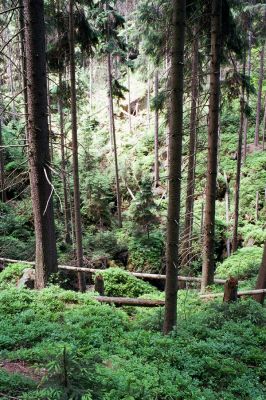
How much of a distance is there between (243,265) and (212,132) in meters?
6.72

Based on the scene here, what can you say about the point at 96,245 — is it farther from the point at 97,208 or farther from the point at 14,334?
the point at 14,334

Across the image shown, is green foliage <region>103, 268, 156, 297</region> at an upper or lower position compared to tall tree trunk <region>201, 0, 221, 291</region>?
lower

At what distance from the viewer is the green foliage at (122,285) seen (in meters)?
12.3

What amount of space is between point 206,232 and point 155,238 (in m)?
9.28

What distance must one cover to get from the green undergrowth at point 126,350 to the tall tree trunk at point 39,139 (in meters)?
0.92

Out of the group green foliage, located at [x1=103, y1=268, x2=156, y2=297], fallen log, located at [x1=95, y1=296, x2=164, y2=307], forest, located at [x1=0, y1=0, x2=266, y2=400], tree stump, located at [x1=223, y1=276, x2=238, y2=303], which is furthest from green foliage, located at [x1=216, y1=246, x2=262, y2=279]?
fallen log, located at [x1=95, y1=296, x2=164, y2=307]

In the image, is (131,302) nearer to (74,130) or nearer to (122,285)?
(122,285)

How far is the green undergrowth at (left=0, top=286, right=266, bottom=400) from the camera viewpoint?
3.90 metres

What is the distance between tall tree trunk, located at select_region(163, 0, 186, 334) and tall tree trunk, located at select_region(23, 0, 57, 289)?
2.93m

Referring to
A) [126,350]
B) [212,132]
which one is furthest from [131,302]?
[212,132]

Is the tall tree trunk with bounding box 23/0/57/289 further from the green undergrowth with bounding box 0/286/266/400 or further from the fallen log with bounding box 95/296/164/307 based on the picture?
the fallen log with bounding box 95/296/164/307

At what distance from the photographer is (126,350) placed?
20.1 feet

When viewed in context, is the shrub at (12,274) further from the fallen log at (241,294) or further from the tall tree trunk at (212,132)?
the tall tree trunk at (212,132)

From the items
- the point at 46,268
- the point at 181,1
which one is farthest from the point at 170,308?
the point at 181,1
